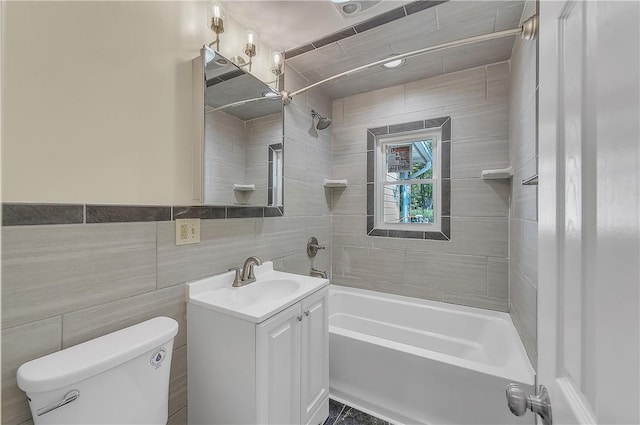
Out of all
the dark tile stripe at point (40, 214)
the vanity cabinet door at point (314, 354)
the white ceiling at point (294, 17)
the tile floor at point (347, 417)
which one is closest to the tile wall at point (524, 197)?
the white ceiling at point (294, 17)

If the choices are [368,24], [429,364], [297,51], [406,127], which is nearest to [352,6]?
[368,24]

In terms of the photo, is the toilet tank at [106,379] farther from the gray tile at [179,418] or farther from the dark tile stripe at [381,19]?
the dark tile stripe at [381,19]

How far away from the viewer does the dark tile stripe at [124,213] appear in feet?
3.24

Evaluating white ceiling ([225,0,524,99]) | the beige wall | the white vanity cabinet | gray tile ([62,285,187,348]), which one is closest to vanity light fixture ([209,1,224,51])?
the beige wall

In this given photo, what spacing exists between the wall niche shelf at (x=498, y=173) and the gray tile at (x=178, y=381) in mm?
2297

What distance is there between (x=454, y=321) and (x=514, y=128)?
1534 millimetres

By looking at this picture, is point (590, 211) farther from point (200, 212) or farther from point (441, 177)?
point (441, 177)

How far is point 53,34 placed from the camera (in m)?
0.90

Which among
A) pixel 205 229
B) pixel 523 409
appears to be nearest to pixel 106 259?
pixel 205 229

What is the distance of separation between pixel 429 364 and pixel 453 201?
1.32 meters

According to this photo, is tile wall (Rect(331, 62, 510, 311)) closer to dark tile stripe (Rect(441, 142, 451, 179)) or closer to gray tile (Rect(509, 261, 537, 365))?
dark tile stripe (Rect(441, 142, 451, 179))

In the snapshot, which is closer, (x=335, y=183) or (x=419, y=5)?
(x=419, y=5)

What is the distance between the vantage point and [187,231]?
131 centimetres

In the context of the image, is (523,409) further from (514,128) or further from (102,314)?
(514,128)
